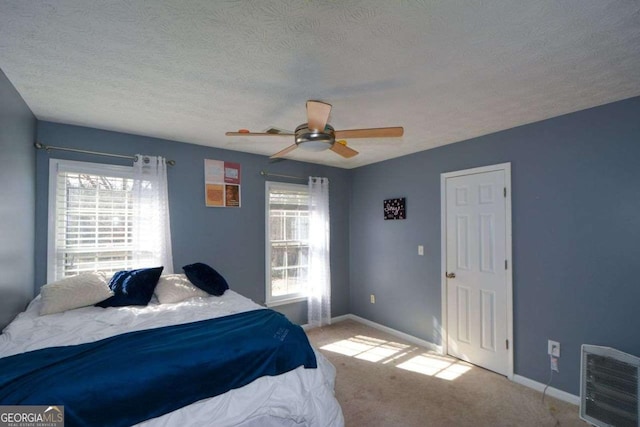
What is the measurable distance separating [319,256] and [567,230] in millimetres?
2857

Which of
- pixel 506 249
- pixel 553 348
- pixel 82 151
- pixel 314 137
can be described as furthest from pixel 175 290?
pixel 553 348

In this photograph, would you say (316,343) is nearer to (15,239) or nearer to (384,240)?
(384,240)

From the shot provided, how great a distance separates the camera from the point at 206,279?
9.72ft

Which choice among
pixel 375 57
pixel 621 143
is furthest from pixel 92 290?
pixel 621 143

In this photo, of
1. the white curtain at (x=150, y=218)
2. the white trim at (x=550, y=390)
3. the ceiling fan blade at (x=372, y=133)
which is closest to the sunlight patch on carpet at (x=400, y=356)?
the white trim at (x=550, y=390)

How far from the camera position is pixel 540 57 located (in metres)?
1.71

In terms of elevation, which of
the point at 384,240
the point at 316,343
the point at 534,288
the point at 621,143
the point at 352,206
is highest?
the point at 621,143

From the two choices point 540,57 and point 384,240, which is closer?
point 540,57

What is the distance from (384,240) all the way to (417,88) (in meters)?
2.58

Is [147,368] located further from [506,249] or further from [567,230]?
[567,230]

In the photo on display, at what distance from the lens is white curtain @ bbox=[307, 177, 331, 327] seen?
170 inches

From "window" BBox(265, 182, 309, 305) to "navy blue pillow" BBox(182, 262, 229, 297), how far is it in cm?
105

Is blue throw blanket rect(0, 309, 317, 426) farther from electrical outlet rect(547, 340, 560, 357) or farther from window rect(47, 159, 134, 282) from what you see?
electrical outlet rect(547, 340, 560, 357)

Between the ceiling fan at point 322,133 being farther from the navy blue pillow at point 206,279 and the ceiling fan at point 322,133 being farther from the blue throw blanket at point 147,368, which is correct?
the navy blue pillow at point 206,279
